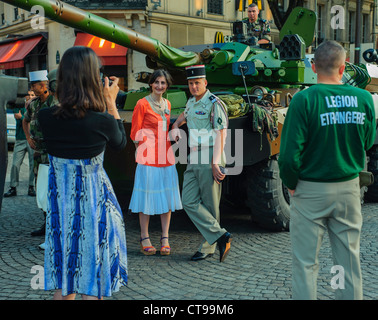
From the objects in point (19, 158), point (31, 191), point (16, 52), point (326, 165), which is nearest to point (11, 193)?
point (31, 191)

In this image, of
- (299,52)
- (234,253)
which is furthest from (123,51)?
(234,253)

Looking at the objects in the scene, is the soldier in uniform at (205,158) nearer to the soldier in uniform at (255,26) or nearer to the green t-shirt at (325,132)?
the green t-shirt at (325,132)

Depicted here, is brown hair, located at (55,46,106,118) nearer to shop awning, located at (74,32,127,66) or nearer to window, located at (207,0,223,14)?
shop awning, located at (74,32,127,66)

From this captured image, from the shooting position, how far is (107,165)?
5957 millimetres

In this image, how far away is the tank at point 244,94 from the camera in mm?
5375

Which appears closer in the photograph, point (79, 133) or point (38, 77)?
point (79, 133)

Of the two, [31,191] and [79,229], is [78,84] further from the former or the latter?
[31,191]

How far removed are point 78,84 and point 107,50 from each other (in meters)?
18.0

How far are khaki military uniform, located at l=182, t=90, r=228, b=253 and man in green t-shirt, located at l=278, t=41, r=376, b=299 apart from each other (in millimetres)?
1755

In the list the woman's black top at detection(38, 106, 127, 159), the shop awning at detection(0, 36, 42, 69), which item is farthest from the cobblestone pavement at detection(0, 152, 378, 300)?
the shop awning at detection(0, 36, 42, 69)

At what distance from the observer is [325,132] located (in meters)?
2.99

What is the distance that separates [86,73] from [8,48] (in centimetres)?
2323

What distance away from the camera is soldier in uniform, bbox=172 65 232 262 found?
480cm
